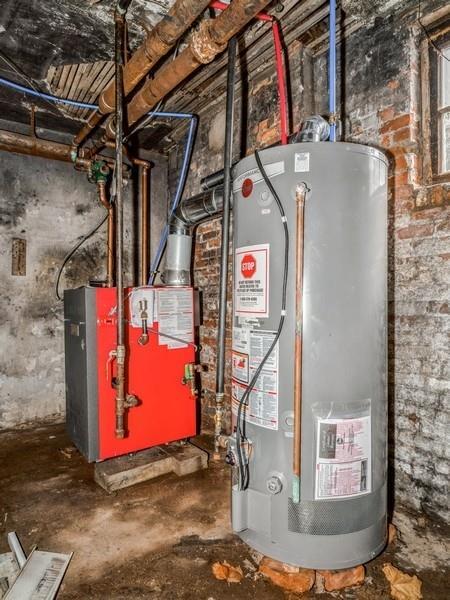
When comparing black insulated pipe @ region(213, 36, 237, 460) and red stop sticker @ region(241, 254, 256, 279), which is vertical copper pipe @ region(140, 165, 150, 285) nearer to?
black insulated pipe @ region(213, 36, 237, 460)

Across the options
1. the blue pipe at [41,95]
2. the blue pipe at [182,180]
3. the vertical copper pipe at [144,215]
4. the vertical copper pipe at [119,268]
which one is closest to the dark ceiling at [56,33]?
the blue pipe at [41,95]

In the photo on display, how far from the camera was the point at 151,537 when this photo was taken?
64.6 inches

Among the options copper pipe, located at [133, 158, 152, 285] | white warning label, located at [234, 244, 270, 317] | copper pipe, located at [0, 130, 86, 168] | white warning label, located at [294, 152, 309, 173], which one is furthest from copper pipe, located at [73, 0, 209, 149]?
white warning label, located at [234, 244, 270, 317]

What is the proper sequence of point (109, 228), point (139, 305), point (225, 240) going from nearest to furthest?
1. point (225, 240)
2. point (139, 305)
3. point (109, 228)

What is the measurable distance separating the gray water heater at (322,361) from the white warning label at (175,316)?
104 cm

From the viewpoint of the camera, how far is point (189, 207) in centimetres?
245

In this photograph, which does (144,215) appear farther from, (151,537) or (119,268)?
(151,537)

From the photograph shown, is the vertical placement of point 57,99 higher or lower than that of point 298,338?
higher

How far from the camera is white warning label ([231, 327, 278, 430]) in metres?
1.38

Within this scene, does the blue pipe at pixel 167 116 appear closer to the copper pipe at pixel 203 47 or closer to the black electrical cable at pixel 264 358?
the copper pipe at pixel 203 47

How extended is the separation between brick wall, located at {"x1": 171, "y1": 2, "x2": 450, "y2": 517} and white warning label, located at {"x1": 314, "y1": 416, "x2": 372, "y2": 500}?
0.55m

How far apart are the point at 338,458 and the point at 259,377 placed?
389mm

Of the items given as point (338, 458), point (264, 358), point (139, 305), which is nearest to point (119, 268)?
point (139, 305)

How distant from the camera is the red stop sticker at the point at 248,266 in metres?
1.46
